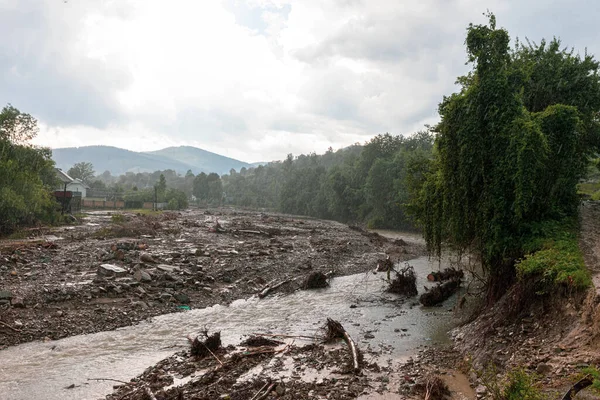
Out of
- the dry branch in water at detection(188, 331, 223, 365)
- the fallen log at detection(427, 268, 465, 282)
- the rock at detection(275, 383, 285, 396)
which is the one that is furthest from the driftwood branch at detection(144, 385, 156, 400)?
the fallen log at detection(427, 268, 465, 282)

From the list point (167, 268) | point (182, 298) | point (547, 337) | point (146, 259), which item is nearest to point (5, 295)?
point (182, 298)

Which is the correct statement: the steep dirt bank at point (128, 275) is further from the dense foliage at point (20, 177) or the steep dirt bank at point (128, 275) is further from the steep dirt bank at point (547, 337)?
the steep dirt bank at point (547, 337)

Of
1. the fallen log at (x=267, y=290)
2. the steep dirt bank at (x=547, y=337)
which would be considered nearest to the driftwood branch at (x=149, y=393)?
the steep dirt bank at (x=547, y=337)

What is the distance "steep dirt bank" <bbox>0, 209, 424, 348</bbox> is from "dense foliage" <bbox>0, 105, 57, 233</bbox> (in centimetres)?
384

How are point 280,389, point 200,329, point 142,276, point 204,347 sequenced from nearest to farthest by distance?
point 280,389 → point 204,347 → point 200,329 → point 142,276

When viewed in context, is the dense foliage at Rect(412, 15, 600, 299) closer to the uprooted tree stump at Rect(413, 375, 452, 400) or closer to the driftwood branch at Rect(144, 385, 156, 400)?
the uprooted tree stump at Rect(413, 375, 452, 400)

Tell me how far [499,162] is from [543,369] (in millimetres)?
7920

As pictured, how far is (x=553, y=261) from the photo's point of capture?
34.7 feet

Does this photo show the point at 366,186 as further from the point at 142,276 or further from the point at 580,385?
the point at 580,385

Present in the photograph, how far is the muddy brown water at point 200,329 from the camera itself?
9720 mm

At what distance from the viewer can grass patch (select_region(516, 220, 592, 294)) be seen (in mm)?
9578

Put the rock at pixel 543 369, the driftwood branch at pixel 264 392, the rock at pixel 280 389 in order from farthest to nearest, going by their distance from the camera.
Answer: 1. the rock at pixel 280 389
2. the driftwood branch at pixel 264 392
3. the rock at pixel 543 369

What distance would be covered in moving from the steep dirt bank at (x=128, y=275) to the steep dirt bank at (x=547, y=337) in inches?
436

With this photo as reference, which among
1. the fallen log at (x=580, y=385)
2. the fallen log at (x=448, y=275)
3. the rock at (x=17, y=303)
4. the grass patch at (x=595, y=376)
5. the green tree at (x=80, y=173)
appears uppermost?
the green tree at (x=80, y=173)
